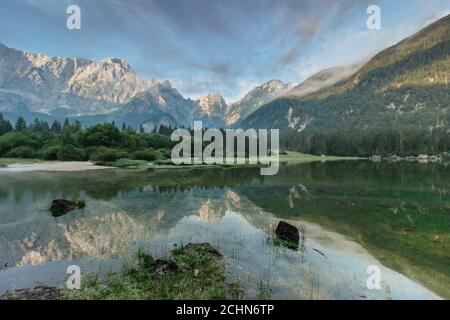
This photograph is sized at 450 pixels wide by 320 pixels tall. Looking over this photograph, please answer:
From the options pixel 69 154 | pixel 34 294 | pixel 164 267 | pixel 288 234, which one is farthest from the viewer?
pixel 69 154

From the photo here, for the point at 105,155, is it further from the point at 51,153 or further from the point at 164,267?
the point at 164,267

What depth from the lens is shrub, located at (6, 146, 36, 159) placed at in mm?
127125

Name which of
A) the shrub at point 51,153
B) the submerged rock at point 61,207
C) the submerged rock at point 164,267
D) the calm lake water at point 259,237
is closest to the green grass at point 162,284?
the submerged rock at point 164,267

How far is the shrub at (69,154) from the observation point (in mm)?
119938

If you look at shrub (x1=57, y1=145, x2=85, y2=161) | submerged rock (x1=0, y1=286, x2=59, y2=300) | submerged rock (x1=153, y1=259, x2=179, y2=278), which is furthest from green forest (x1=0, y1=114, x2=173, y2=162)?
submerged rock (x1=0, y1=286, x2=59, y2=300)

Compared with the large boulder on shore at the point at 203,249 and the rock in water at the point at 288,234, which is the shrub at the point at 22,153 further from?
the rock in water at the point at 288,234

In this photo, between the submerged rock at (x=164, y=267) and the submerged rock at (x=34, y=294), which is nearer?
the submerged rock at (x=34, y=294)

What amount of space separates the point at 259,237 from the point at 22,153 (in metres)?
132

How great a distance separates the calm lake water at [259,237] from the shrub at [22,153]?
9418cm

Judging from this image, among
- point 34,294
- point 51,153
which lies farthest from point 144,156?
point 34,294

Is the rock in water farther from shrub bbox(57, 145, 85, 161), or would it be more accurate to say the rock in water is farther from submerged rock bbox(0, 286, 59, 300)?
shrub bbox(57, 145, 85, 161)

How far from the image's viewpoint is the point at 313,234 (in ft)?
83.5

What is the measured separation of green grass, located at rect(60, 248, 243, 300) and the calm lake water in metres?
1.01

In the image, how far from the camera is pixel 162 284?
1444 centimetres
